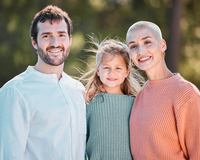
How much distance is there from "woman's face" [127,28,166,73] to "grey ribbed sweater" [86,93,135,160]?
0.54m

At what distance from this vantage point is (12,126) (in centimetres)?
219

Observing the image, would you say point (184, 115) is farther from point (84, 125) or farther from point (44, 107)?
point (44, 107)

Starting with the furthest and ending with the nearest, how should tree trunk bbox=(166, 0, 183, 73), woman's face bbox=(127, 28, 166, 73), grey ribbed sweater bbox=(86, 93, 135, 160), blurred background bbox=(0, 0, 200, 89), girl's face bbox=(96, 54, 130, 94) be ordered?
blurred background bbox=(0, 0, 200, 89)
tree trunk bbox=(166, 0, 183, 73)
girl's face bbox=(96, 54, 130, 94)
grey ribbed sweater bbox=(86, 93, 135, 160)
woman's face bbox=(127, 28, 166, 73)

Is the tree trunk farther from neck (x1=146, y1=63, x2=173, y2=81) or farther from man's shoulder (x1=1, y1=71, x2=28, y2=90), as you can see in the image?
man's shoulder (x1=1, y1=71, x2=28, y2=90)

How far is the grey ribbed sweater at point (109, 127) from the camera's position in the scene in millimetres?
2557

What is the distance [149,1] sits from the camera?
9.63 m

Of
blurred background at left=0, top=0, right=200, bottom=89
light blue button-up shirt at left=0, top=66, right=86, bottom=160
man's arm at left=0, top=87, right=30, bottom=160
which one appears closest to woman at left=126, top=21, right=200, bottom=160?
light blue button-up shirt at left=0, top=66, right=86, bottom=160

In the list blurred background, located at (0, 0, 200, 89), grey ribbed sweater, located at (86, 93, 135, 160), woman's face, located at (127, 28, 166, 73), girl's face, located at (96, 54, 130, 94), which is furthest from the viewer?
blurred background, located at (0, 0, 200, 89)

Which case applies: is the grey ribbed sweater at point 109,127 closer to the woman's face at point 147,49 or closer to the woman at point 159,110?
the woman at point 159,110

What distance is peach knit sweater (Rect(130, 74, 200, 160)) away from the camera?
2.02 meters

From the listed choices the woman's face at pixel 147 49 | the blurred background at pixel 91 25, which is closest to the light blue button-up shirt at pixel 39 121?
the woman's face at pixel 147 49

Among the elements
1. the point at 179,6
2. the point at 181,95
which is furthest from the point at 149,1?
the point at 181,95

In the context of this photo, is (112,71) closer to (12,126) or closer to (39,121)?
(39,121)

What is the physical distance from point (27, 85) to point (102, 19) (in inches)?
361
